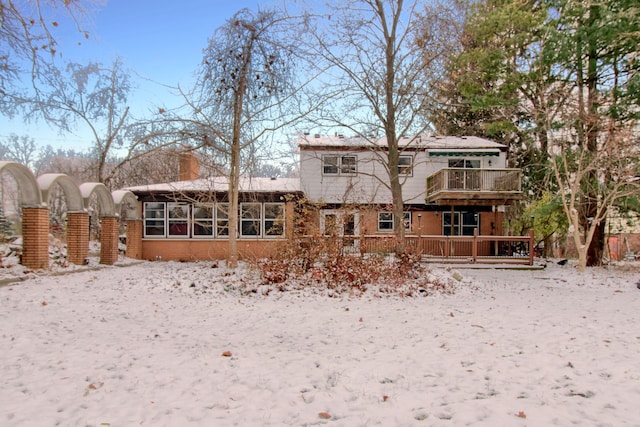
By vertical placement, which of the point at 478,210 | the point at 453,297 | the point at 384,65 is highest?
the point at 384,65

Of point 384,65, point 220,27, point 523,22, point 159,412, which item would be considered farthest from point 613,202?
point 159,412

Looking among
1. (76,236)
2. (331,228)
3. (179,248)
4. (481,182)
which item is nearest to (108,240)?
(76,236)

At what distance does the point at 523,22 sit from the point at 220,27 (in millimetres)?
11721

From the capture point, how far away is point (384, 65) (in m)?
13.1

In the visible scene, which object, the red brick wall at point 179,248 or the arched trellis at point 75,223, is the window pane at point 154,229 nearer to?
the red brick wall at point 179,248

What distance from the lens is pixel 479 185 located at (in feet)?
61.6

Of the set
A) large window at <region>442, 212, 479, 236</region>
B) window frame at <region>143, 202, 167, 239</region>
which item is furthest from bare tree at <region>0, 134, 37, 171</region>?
large window at <region>442, 212, 479, 236</region>

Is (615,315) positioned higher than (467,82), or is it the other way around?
(467,82)

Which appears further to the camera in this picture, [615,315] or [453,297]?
[453,297]

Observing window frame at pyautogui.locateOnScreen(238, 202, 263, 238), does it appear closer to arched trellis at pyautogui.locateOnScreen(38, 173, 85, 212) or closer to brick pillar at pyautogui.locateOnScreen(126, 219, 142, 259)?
brick pillar at pyautogui.locateOnScreen(126, 219, 142, 259)

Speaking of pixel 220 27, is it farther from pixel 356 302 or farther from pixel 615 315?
pixel 615 315

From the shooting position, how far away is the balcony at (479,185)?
60.5 ft

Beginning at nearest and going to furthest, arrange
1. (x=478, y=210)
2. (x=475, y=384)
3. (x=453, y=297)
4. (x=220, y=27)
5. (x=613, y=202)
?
1. (x=475, y=384)
2. (x=453, y=297)
3. (x=220, y=27)
4. (x=613, y=202)
5. (x=478, y=210)

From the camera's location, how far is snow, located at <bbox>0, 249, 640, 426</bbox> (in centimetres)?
309
